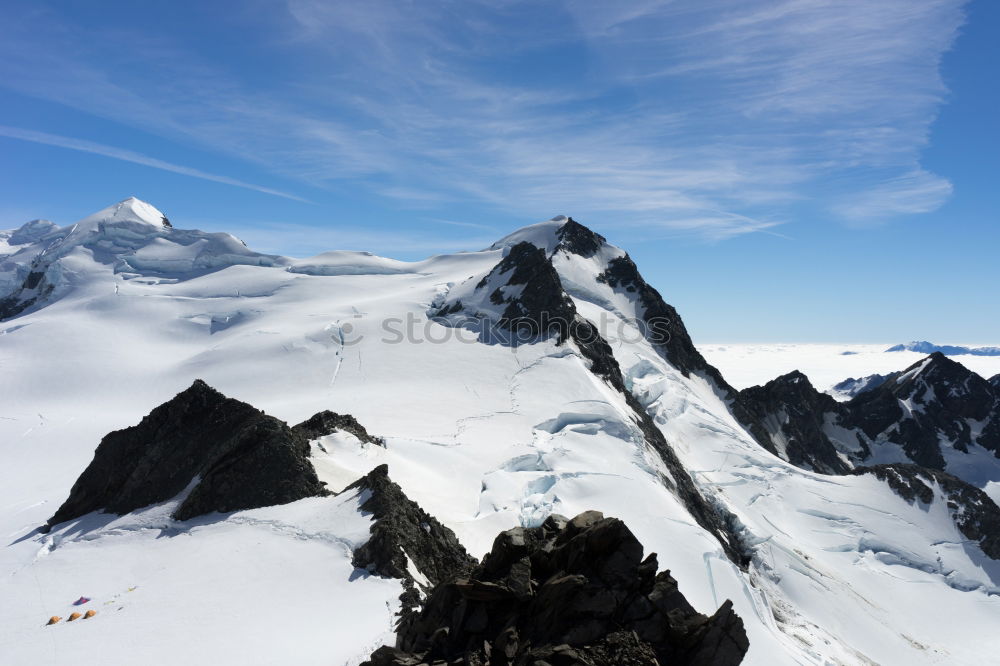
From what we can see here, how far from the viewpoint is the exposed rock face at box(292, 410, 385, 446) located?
88.8ft

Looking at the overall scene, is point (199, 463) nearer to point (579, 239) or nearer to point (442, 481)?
point (442, 481)

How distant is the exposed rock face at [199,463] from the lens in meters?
20.6

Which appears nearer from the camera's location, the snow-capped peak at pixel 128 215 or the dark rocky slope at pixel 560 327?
the dark rocky slope at pixel 560 327

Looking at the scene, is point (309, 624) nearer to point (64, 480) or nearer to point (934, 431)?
point (64, 480)

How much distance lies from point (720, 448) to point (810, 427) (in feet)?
127

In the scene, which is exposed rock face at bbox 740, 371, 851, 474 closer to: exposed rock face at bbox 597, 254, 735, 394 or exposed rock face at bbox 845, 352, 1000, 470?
exposed rock face at bbox 597, 254, 735, 394

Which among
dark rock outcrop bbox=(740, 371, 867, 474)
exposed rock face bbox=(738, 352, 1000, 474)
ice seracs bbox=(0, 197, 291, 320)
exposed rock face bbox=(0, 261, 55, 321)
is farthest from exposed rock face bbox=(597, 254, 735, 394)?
exposed rock face bbox=(0, 261, 55, 321)

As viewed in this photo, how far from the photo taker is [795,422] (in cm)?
7919

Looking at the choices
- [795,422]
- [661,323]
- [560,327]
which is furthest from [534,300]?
[795,422]

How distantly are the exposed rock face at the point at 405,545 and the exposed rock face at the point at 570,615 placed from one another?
2563 mm

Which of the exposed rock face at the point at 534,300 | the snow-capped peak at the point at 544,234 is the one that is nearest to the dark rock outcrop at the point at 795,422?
the exposed rock face at the point at 534,300

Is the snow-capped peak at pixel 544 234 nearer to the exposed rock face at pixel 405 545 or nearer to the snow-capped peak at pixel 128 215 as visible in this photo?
the exposed rock face at pixel 405 545

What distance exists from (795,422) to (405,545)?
7771cm

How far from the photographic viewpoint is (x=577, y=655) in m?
10.3
